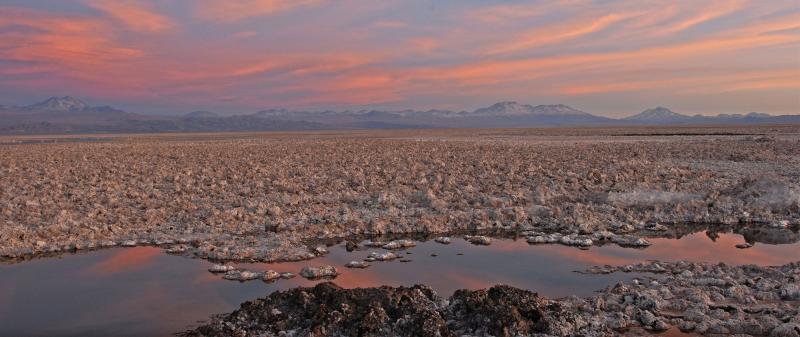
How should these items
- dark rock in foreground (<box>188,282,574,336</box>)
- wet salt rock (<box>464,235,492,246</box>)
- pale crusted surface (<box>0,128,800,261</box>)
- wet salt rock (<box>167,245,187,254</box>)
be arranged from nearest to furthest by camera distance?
1. dark rock in foreground (<box>188,282,574,336</box>)
2. wet salt rock (<box>167,245,187,254</box>)
3. wet salt rock (<box>464,235,492,246</box>)
4. pale crusted surface (<box>0,128,800,261</box>)

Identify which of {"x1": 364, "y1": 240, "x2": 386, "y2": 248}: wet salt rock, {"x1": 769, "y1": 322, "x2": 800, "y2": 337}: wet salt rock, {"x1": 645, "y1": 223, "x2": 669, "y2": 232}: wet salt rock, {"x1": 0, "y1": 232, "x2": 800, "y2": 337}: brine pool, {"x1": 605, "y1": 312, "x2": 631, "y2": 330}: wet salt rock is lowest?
{"x1": 0, "y1": 232, "x2": 800, "y2": 337}: brine pool

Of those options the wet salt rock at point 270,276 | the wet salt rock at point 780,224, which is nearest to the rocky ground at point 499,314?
the wet salt rock at point 270,276

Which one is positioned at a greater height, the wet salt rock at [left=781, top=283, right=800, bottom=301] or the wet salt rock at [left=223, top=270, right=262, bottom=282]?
the wet salt rock at [left=781, top=283, right=800, bottom=301]

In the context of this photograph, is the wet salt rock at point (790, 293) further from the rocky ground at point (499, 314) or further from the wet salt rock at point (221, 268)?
the wet salt rock at point (221, 268)

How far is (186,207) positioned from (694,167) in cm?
1717

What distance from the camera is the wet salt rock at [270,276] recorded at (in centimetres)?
765

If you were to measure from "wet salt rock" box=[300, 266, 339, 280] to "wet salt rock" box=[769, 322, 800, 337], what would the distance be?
493 centimetres

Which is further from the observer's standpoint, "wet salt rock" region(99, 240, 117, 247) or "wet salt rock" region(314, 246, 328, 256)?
"wet salt rock" region(99, 240, 117, 247)

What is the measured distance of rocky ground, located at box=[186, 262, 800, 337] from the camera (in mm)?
5384

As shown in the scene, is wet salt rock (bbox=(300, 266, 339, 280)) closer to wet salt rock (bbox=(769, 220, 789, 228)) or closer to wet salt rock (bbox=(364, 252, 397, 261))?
wet salt rock (bbox=(364, 252, 397, 261))

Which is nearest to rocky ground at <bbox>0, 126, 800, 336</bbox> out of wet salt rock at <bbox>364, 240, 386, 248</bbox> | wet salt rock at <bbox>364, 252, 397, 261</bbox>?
wet salt rock at <bbox>364, 240, 386, 248</bbox>

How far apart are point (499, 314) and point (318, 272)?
3121 millimetres

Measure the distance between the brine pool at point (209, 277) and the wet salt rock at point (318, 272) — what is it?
→ 14 cm

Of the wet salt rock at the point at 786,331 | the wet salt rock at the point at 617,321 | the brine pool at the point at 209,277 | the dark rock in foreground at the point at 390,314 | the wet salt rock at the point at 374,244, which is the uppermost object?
the dark rock in foreground at the point at 390,314
